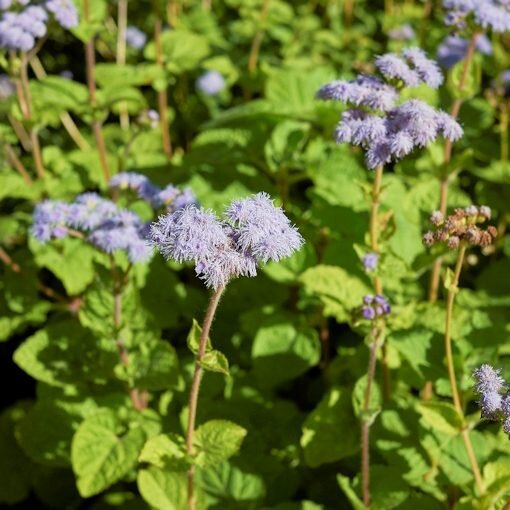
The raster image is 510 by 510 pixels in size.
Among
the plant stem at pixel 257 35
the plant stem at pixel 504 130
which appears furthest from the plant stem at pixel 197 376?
the plant stem at pixel 257 35

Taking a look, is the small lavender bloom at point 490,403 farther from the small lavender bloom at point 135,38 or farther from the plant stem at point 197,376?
the small lavender bloom at point 135,38

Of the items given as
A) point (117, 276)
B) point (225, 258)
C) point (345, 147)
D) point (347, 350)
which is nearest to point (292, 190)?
point (345, 147)

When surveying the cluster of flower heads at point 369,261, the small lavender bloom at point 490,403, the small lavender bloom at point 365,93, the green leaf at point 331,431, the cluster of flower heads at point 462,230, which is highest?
the small lavender bloom at point 365,93

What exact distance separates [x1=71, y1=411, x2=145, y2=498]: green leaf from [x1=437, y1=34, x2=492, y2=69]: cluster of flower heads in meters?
3.08

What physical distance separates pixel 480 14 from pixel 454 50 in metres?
1.79

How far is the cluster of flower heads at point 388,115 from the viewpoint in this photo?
2.44m

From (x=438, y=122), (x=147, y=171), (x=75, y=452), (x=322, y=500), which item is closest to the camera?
(x=438, y=122)

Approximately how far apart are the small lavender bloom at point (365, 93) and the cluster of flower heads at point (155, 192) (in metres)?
0.68

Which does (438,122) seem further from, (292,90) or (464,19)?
(292,90)

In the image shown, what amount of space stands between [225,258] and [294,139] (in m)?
1.86

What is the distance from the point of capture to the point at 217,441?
2424 millimetres

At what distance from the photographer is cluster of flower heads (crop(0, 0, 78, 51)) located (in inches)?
126

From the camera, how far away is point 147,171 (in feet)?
12.8

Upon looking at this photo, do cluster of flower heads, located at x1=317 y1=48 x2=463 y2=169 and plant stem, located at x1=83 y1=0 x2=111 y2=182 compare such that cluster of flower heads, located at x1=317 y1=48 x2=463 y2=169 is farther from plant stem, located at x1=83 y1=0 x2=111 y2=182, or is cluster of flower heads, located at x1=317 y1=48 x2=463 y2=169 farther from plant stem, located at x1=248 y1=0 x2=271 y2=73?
plant stem, located at x1=248 y1=0 x2=271 y2=73
